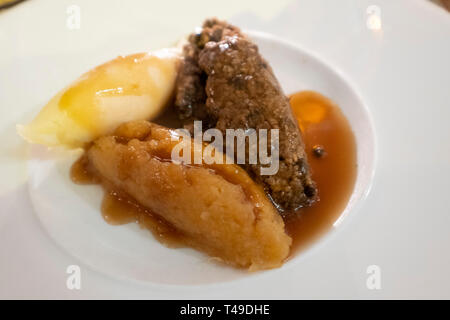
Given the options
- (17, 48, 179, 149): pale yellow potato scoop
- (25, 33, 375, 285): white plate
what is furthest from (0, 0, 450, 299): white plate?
(17, 48, 179, 149): pale yellow potato scoop

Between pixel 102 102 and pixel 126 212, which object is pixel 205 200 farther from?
pixel 102 102

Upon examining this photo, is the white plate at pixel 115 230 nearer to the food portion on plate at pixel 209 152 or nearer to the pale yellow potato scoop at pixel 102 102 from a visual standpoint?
the food portion on plate at pixel 209 152

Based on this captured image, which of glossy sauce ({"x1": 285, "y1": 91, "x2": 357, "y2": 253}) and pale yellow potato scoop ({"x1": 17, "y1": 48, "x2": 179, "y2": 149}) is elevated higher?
pale yellow potato scoop ({"x1": 17, "y1": 48, "x2": 179, "y2": 149})

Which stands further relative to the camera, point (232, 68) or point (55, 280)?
point (232, 68)

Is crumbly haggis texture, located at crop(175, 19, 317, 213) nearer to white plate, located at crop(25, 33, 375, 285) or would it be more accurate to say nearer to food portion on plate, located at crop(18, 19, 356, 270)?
food portion on plate, located at crop(18, 19, 356, 270)

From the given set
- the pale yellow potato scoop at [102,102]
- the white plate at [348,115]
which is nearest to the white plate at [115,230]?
the white plate at [348,115]
